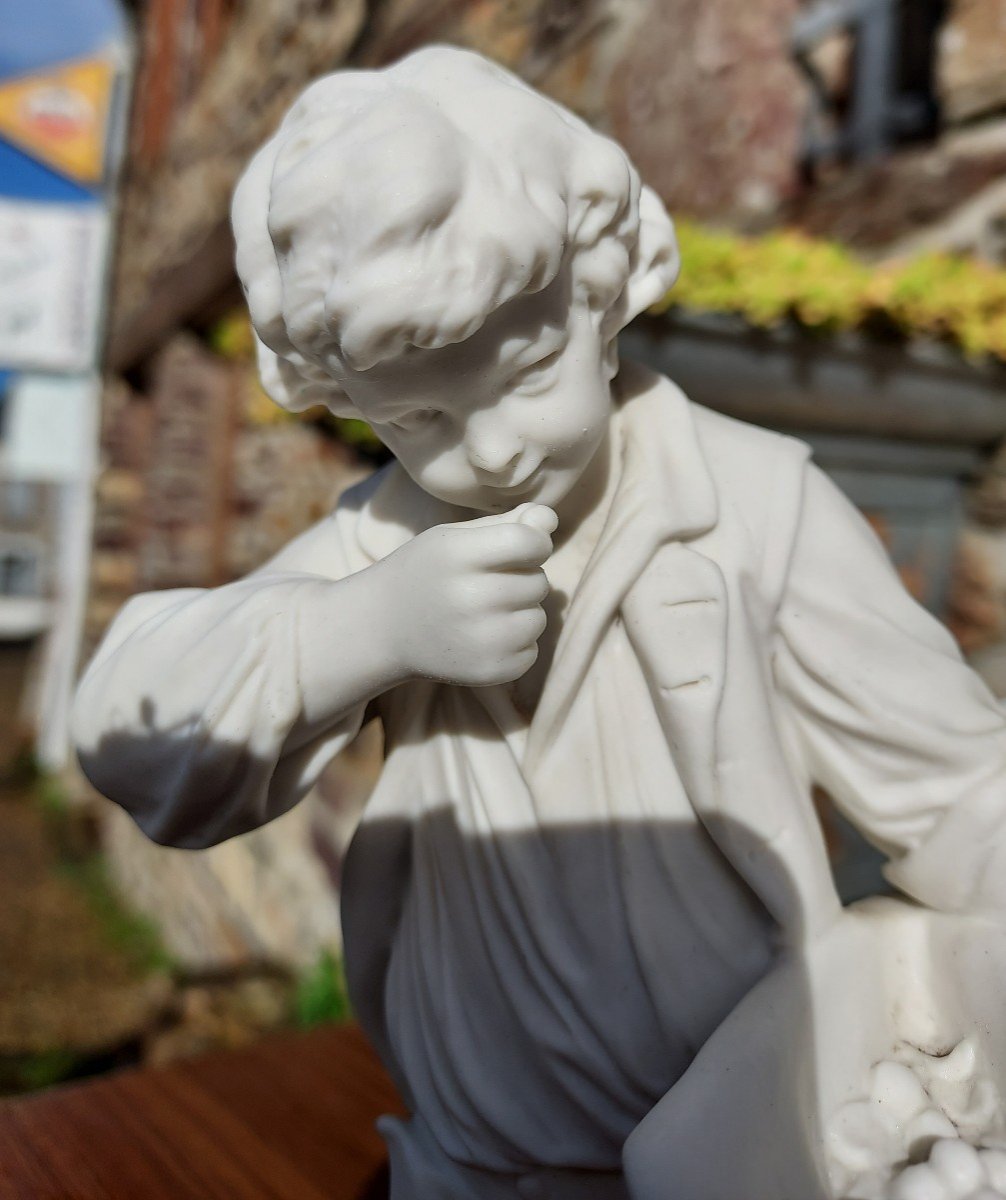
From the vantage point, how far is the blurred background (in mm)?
2488

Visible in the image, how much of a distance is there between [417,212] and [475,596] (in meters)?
0.31

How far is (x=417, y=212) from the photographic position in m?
0.73

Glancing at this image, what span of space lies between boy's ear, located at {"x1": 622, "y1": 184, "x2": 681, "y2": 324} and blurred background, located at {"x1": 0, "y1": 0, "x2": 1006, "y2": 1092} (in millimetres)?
986

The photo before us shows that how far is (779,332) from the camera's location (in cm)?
223

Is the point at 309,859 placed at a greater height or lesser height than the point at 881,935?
lesser

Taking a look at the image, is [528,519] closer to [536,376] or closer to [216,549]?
[536,376]

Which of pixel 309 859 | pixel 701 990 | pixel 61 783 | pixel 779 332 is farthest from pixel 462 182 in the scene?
pixel 61 783

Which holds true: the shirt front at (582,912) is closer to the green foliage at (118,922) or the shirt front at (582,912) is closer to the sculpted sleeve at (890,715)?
the sculpted sleeve at (890,715)

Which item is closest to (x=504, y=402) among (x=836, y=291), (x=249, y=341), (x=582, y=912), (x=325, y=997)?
(x=582, y=912)

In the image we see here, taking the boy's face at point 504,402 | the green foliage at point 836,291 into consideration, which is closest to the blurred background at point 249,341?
the green foliage at point 836,291

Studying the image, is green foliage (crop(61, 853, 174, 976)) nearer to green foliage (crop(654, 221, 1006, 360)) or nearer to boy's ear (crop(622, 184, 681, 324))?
green foliage (crop(654, 221, 1006, 360))

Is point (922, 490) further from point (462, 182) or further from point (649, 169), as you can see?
point (462, 182)

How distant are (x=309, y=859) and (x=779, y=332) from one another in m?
2.48

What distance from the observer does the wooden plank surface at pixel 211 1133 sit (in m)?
1.61
